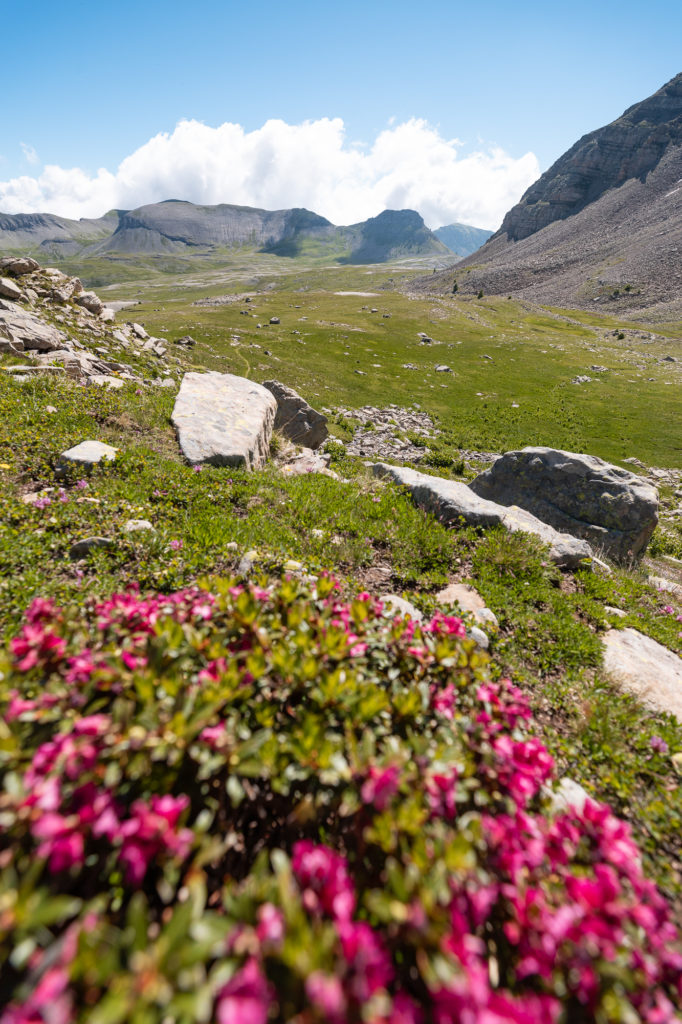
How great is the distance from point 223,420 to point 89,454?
416 cm

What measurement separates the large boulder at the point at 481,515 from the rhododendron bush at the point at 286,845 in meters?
5.88

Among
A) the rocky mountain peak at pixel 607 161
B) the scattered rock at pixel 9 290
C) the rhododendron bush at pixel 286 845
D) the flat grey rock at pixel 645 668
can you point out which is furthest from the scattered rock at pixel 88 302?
the rocky mountain peak at pixel 607 161

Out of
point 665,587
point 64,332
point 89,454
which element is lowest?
point 665,587

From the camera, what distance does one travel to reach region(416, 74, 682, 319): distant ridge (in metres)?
110

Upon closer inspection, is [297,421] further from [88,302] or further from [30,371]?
[88,302]

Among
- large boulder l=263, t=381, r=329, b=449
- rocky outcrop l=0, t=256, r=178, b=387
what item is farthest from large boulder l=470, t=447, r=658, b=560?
rocky outcrop l=0, t=256, r=178, b=387

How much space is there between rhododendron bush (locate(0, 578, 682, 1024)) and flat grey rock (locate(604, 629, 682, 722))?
332 cm

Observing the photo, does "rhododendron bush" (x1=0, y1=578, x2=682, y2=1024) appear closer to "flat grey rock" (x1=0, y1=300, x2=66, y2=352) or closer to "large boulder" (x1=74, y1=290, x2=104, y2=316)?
"flat grey rock" (x1=0, y1=300, x2=66, y2=352)

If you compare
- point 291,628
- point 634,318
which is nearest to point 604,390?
point 291,628

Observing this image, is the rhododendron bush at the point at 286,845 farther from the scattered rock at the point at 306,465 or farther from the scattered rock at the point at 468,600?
the scattered rock at the point at 306,465

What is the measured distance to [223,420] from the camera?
461 inches

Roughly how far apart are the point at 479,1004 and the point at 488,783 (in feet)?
4.29

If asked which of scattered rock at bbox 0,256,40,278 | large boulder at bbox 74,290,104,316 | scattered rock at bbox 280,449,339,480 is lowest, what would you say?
scattered rock at bbox 280,449,339,480

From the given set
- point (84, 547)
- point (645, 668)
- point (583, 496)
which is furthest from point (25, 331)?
point (583, 496)
